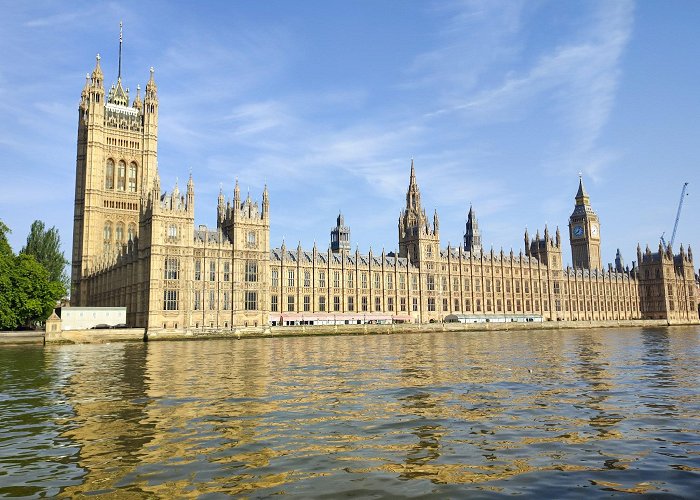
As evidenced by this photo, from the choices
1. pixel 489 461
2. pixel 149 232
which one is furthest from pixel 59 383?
pixel 149 232

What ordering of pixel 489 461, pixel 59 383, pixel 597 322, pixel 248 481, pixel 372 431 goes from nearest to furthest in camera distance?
1. pixel 248 481
2. pixel 489 461
3. pixel 372 431
4. pixel 59 383
5. pixel 597 322

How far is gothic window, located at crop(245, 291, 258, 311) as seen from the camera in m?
93.4

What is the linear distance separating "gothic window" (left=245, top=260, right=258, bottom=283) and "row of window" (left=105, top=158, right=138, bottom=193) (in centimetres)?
5077

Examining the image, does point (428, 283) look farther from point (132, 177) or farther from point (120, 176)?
point (120, 176)

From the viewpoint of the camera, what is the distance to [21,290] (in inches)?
2970

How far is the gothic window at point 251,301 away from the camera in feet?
306

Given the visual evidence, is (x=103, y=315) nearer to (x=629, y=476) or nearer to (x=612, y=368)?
(x=612, y=368)

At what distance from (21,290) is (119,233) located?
53.6 meters

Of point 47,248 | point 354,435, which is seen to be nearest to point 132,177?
point 47,248

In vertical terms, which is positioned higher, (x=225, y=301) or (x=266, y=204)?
(x=266, y=204)

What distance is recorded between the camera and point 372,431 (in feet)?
55.0

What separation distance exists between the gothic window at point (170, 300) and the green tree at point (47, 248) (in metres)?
29.0

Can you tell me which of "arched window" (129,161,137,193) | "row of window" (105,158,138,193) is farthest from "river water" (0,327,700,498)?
"arched window" (129,161,137,193)

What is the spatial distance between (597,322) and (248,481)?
467 feet
